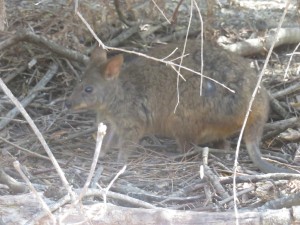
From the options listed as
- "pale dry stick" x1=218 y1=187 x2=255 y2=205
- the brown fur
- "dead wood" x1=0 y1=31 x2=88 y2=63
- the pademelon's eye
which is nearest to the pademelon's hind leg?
the brown fur

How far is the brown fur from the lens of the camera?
683 cm

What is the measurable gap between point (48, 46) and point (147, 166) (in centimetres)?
173

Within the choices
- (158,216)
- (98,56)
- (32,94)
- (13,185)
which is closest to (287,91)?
(98,56)

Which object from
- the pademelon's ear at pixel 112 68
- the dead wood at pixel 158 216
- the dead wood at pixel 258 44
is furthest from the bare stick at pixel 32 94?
the dead wood at pixel 158 216

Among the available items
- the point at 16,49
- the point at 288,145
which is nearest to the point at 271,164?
the point at 288,145

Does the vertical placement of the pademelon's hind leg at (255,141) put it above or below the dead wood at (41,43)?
below

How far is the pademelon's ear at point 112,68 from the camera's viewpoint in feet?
23.5

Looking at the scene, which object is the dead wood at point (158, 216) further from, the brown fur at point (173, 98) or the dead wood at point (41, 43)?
the dead wood at point (41, 43)

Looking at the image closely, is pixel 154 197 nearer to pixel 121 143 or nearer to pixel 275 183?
pixel 275 183

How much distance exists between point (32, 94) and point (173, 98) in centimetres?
155

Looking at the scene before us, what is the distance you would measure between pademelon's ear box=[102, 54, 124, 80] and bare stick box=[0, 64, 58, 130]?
0.86 m

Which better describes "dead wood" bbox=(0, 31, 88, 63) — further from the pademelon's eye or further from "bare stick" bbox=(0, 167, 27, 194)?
"bare stick" bbox=(0, 167, 27, 194)

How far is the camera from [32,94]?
773 centimetres

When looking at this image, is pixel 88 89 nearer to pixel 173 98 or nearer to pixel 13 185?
pixel 173 98
